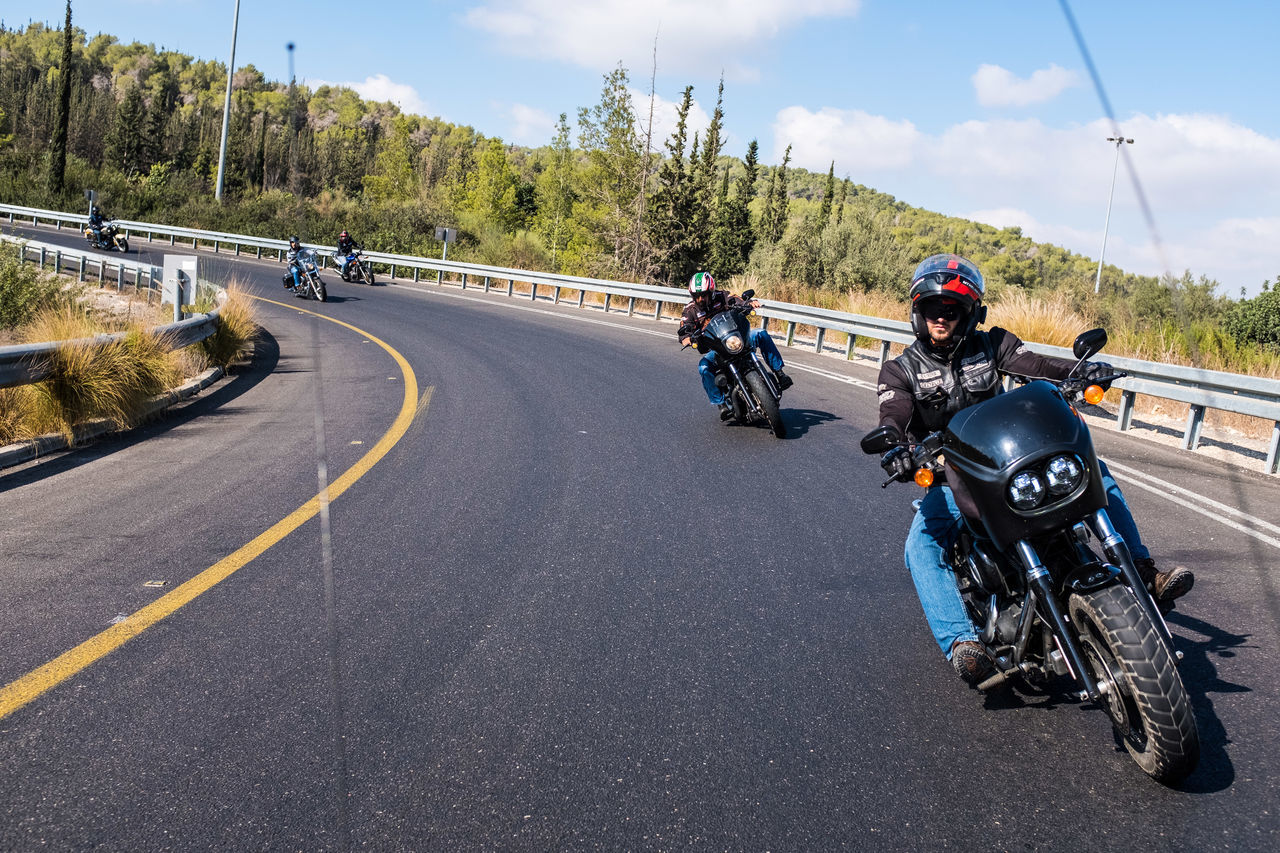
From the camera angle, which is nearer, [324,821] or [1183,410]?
[324,821]

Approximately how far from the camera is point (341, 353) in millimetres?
15727

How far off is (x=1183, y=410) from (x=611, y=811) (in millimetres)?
13074

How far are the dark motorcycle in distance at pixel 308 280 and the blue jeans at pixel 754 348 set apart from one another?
18.1 metres

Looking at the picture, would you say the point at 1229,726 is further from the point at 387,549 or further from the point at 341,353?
the point at 341,353

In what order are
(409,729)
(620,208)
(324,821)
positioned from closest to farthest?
1. (324,821)
2. (409,729)
3. (620,208)

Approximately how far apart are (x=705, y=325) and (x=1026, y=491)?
23.1 feet

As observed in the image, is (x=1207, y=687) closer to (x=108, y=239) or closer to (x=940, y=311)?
(x=940, y=311)

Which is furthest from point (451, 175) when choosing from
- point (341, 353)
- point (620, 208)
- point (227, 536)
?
point (227, 536)

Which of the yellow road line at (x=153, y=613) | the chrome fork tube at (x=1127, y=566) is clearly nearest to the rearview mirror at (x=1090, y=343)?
the chrome fork tube at (x=1127, y=566)

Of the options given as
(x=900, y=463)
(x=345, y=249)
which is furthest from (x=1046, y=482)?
(x=345, y=249)

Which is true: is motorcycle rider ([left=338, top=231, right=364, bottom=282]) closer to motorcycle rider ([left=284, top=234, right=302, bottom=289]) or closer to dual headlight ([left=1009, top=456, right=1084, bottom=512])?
motorcycle rider ([left=284, top=234, right=302, bottom=289])

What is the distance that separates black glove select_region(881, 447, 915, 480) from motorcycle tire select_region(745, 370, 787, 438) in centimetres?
573

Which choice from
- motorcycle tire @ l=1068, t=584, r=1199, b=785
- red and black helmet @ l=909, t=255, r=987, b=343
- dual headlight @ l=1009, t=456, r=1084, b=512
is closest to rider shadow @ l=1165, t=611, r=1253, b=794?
motorcycle tire @ l=1068, t=584, r=1199, b=785

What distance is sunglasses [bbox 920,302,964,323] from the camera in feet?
15.3
